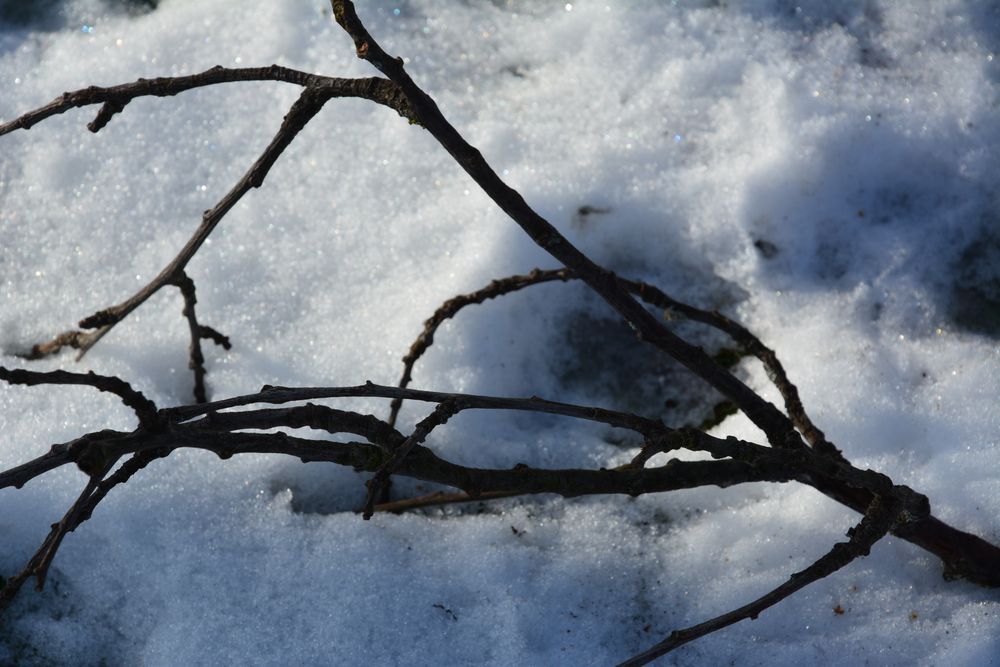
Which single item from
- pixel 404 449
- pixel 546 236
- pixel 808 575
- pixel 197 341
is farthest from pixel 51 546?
pixel 808 575

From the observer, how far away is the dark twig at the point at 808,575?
123 cm

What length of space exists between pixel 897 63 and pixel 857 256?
543 mm

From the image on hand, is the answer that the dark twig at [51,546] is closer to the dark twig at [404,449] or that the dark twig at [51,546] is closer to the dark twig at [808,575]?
the dark twig at [404,449]

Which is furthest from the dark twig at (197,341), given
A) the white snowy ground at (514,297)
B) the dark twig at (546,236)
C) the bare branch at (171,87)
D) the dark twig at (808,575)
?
the dark twig at (808,575)

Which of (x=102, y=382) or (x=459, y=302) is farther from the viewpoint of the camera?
(x=459, y=302)

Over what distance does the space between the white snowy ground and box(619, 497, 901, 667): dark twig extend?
0.26 metres

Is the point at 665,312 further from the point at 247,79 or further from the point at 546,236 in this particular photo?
the point at 247,79

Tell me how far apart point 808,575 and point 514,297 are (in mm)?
929

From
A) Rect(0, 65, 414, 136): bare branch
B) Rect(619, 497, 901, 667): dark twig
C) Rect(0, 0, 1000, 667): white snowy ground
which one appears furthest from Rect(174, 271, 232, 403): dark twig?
Rect(619, 497, 901, 667): dark twig

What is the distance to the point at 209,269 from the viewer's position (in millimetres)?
2018

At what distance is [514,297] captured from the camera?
2016mm

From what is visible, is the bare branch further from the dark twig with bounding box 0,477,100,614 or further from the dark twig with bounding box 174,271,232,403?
the dark twig with bounding box 0,477,100,614

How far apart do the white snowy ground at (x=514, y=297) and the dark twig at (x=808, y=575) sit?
26cm

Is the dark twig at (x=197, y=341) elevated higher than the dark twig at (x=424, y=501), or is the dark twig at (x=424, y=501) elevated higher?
the dark twig at (x=197, y=341)
